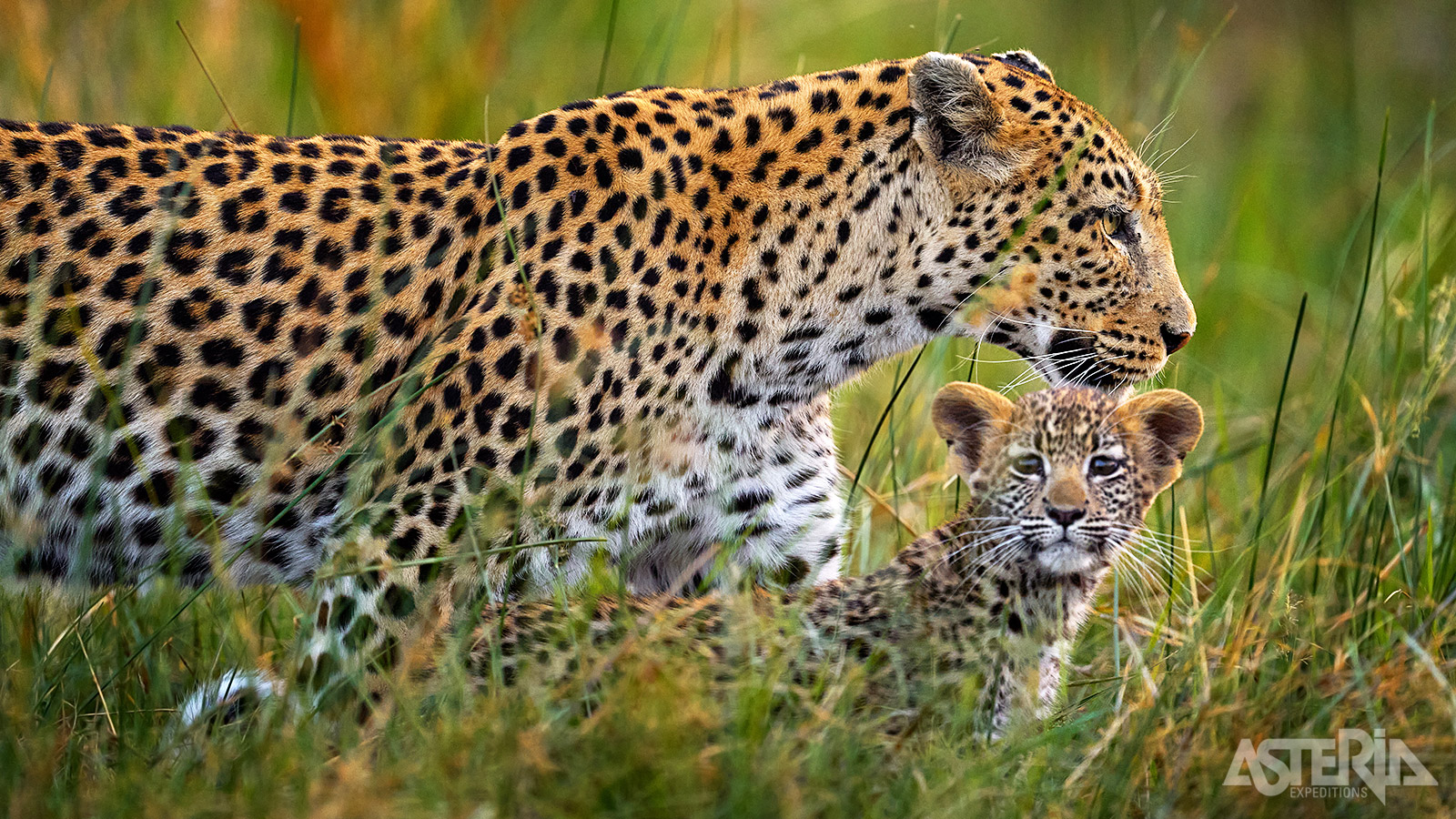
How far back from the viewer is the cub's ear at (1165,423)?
450cm

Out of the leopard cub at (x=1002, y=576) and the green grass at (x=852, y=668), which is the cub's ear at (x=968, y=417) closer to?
the leopard cub at (x=1002, y=576)

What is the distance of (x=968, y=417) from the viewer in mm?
4707

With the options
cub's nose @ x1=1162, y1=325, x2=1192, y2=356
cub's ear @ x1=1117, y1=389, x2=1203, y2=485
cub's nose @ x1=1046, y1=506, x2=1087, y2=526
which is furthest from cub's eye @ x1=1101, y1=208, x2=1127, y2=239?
cub's nose @ x1=1046, y1=506, x2=1087, y2=526

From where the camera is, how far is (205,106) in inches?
320

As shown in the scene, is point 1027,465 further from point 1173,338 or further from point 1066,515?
point 1173,338

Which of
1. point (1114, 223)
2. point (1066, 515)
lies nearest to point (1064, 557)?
point (1066, 515)

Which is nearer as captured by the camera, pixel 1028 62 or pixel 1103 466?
pixel 1103 466

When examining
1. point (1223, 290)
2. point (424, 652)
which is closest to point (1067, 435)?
point (424, 652)

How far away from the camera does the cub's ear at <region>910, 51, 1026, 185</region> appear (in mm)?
4684

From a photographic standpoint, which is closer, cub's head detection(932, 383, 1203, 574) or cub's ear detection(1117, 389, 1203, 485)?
cub's head detection(932, 383, 1203, 574)

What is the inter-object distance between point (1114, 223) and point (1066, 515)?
3.85 ft

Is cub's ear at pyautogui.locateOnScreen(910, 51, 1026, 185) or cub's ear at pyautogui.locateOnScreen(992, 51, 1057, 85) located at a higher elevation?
cub's ear at pyautogui.locateOnScreen(992, 51, 1057, 85)

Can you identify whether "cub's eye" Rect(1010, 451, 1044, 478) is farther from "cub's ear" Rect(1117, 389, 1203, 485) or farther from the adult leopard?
the adult leopard

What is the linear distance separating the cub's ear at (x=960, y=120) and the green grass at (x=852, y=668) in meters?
0.64
